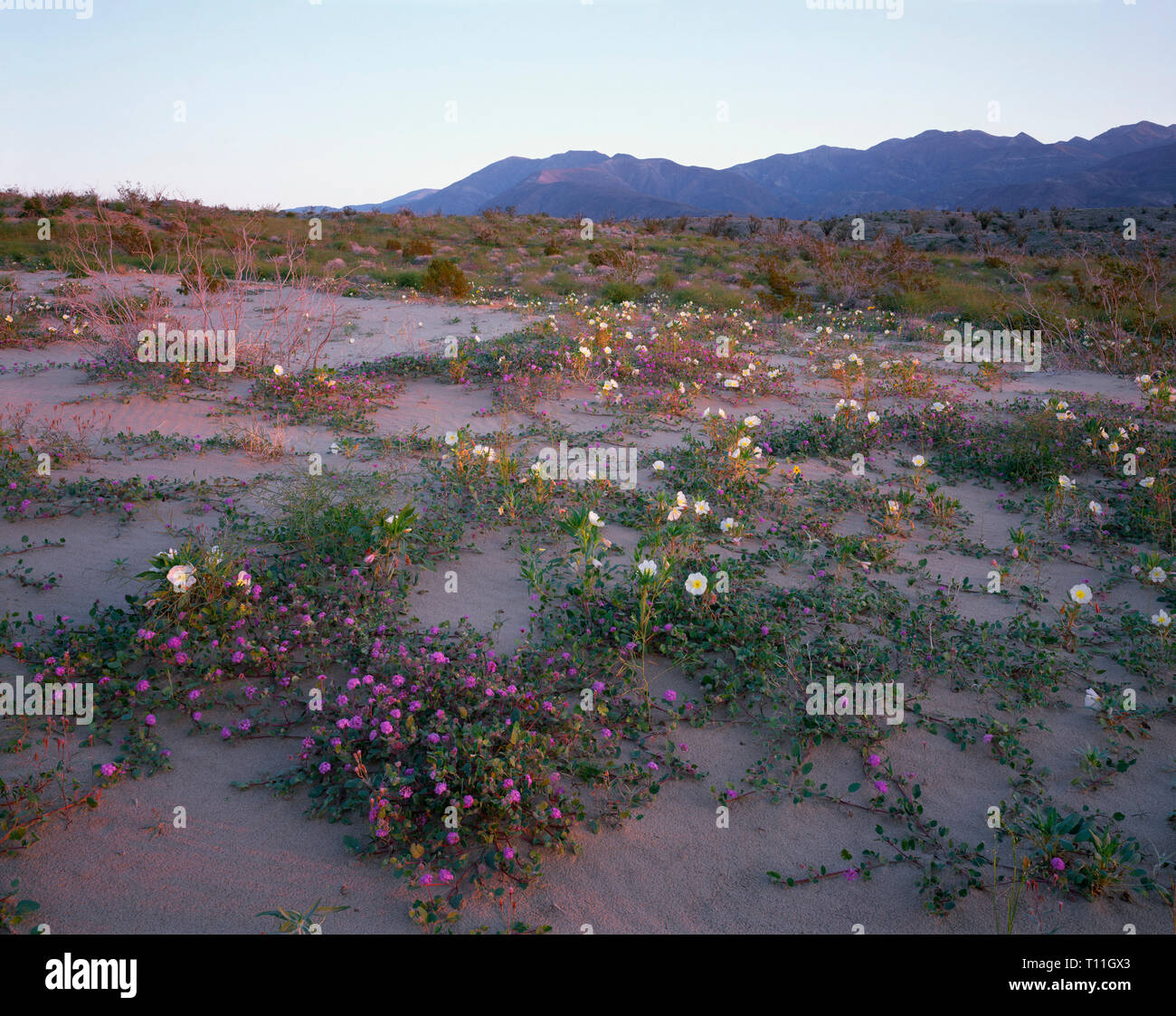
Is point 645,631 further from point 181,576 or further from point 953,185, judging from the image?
point 953,185

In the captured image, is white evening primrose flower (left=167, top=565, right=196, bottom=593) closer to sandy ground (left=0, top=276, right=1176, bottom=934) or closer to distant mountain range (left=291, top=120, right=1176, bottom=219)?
sandy ground (left=0, top=276, right=1176, bottom=934)

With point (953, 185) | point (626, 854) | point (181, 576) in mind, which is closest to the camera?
point (626, 854)

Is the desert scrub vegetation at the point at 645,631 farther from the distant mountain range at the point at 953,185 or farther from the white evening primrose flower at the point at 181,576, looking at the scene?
the distant mountain range at the point at 953,185

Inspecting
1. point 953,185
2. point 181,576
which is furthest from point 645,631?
point 953,185

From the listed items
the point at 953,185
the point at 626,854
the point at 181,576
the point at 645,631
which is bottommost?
the point at 626,854

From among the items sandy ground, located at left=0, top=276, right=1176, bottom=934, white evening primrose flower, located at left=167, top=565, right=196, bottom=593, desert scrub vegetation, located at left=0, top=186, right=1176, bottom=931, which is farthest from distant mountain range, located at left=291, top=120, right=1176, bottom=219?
white evening primrose flower, located at left=167, top=565, right=196, bottom=593

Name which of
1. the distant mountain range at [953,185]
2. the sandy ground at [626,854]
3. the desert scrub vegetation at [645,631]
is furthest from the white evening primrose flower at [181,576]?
the distant mountain range at [953,185]

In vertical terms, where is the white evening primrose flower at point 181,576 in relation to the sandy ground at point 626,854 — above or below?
above

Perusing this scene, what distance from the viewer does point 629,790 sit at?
9.73ft

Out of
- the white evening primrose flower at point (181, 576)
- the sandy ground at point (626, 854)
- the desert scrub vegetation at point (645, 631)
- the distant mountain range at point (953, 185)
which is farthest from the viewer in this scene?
the distant mountain range at point (953, 185)

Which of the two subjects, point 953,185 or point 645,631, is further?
point 953,185

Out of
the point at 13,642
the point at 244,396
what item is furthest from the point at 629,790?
the point at 244,396
